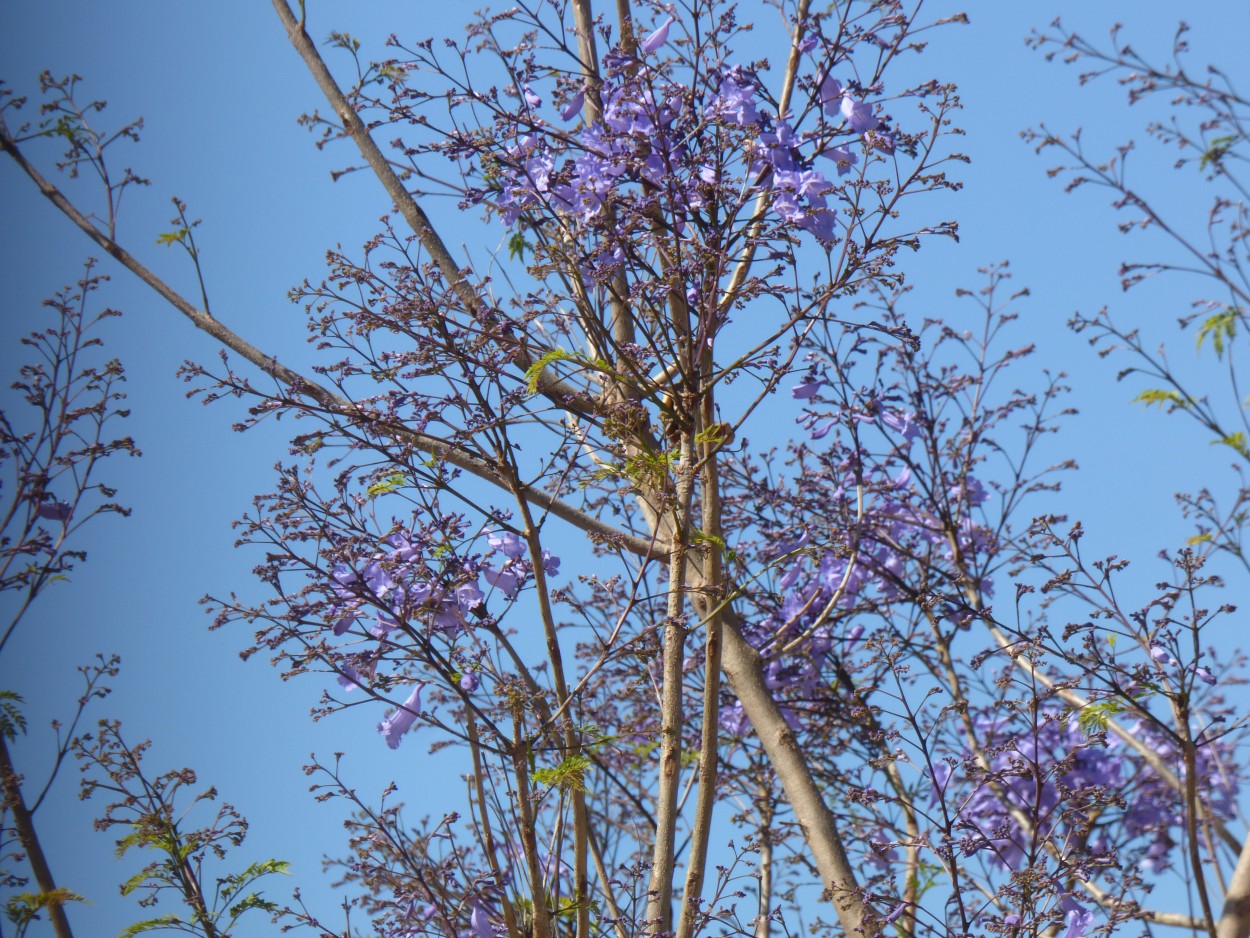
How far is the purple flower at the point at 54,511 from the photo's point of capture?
9.17ft

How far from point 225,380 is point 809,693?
182 centimetres

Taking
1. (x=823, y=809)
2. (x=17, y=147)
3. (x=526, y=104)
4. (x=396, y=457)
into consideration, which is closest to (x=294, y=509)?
(x=396, y=457)

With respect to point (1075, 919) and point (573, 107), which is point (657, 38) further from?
point (1075, 919)

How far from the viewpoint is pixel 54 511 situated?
2.80 metres

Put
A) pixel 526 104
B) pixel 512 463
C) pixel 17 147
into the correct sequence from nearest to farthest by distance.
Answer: pixel 512 463, pixel 526 104, pixel 17 147

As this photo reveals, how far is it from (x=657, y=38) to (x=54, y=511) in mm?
1622

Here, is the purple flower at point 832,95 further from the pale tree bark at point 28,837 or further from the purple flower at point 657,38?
the pale tree bark at point 28,837

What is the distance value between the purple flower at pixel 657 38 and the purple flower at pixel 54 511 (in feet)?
5.16

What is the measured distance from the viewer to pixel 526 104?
8.06 ft

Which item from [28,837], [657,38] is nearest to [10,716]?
[28,837]

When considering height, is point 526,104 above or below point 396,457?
above

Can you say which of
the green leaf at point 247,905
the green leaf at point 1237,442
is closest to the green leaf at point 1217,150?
the green leaf at point 1237,442

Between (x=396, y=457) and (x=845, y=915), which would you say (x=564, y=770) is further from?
(x=845, y=915)

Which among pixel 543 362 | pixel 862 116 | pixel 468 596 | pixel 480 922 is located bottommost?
pixel 480 922
